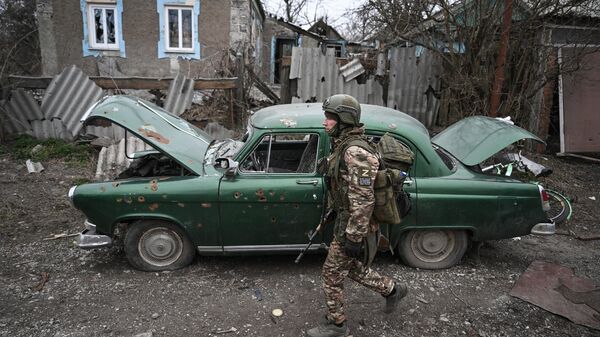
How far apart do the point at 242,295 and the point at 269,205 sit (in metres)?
0.84

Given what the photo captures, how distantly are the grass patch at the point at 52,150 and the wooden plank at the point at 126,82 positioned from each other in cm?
98

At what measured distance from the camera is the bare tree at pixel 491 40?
23.6 ft

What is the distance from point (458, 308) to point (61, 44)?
48.3 ft

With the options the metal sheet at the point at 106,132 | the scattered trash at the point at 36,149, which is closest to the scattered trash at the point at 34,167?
the scattered trash at the point at 36,149

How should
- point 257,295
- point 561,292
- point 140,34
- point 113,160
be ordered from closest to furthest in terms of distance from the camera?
point 257,295 → point 561,292 → point 113,160 → point 140,34

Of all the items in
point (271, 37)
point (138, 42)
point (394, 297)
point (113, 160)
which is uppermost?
point (271, 37)

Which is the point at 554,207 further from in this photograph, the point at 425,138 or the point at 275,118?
the point at 275,118

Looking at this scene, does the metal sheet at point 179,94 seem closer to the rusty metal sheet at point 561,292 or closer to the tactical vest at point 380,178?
the tactical vest at point 380,178

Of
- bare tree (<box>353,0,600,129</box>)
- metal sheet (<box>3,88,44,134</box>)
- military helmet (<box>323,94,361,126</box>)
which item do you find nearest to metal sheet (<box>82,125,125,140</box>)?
metal sheet (<box>3,88,44,134</box>)

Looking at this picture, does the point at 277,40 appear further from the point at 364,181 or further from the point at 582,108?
the point at 364,181

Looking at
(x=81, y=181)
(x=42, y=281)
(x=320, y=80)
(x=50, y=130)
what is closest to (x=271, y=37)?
(x=320, y=80)

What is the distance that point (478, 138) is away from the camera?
415cm

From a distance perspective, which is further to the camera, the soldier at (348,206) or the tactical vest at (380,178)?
the tactical vest at (380,178)

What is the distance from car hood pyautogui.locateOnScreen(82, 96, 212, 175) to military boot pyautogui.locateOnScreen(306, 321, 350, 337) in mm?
1753
